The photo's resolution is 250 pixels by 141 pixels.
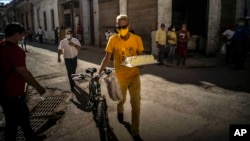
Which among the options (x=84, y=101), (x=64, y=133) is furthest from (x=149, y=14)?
(x=64, y=133)

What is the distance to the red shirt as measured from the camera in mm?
3465

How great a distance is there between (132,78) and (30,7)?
1441 inches

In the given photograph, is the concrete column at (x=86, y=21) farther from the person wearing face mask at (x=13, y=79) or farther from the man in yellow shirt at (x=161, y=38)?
the person wearing face mask at (x=13, y=79)

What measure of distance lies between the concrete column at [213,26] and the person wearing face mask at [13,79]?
1213 cm

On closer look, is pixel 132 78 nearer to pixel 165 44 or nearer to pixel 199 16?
pixel 165 44

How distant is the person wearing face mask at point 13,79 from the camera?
348 cm

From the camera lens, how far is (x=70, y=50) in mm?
7547

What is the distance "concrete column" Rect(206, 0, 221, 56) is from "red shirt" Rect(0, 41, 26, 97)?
12.3 m

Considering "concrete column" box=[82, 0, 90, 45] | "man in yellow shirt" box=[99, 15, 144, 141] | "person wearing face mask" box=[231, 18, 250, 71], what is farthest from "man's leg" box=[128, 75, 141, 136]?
"concrete column" box=[82, 0, 90, 45]

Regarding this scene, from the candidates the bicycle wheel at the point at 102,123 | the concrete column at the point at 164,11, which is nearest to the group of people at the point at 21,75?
the bicycle wheel at the point at 102,123

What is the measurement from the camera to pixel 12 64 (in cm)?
348

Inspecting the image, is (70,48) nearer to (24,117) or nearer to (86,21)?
(24,117)

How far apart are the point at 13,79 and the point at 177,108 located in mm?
3675

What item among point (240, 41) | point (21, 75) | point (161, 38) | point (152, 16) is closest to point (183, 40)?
point (161, 38)
